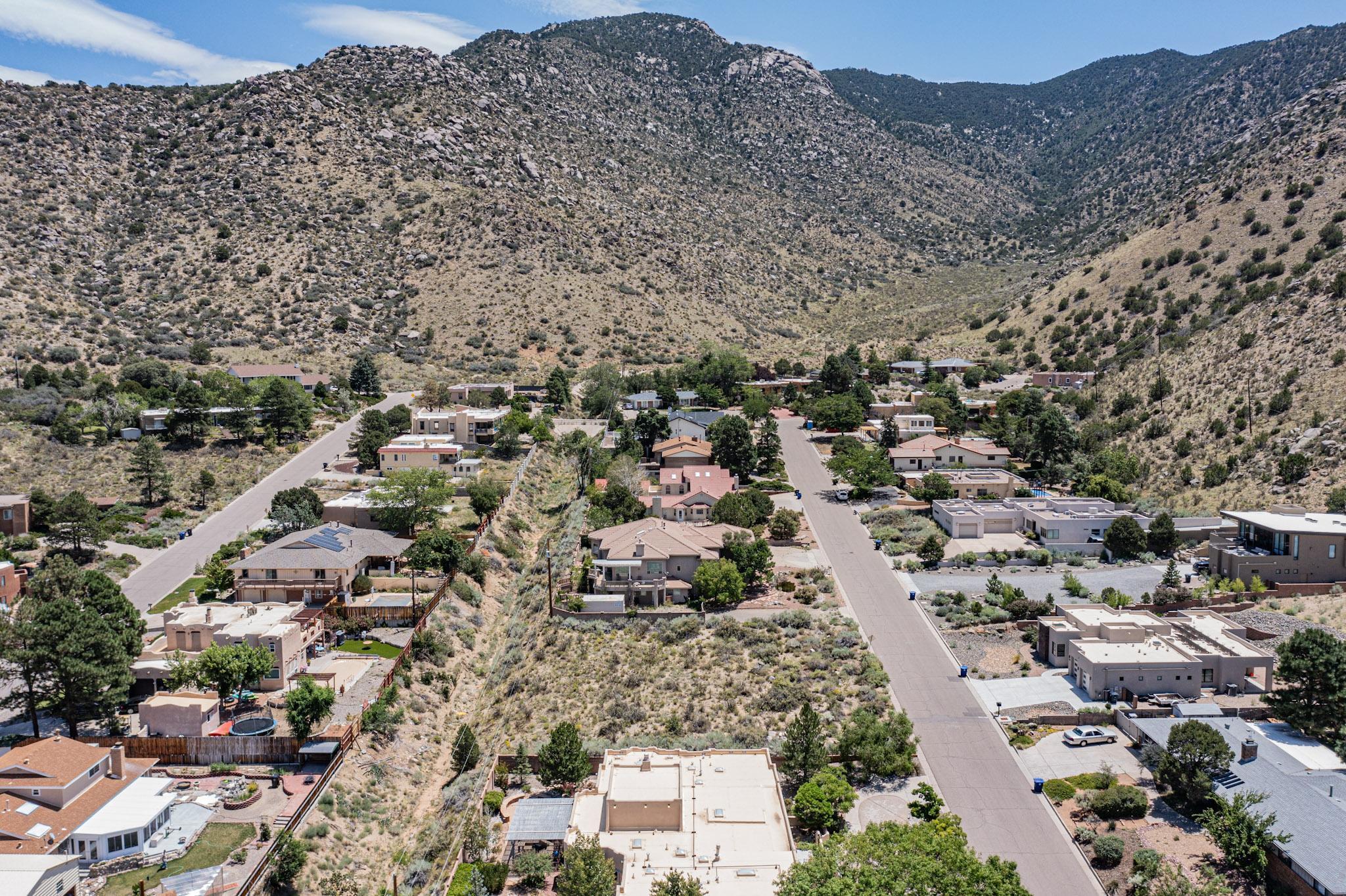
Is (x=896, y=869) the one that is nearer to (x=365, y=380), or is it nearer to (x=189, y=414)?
(x=189, y=414)

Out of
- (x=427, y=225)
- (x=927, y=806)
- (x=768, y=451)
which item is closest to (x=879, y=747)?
(x=927, y=806)

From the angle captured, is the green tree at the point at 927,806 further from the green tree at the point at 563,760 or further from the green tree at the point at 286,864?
the green tree at the point at 286,864

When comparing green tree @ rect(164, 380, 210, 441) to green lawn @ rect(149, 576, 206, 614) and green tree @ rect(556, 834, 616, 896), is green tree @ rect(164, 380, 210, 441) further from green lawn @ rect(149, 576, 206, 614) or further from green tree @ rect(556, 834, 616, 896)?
green tree @ rect(556, 834, 616, 896)

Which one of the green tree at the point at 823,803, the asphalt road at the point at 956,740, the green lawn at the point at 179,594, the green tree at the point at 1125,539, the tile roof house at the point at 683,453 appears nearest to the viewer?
the asphalt road at the point at 956,740

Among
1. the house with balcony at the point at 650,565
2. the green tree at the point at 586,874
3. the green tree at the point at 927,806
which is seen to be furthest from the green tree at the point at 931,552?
the green tree at the point at 586,874

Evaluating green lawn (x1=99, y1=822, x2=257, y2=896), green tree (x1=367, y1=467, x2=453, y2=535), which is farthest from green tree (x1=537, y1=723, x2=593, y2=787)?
green tree (x1=367, y1=467, x2=453, y2=535)

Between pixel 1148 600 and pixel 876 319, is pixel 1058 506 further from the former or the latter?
pixel 876 319
